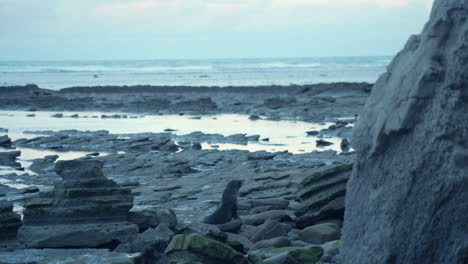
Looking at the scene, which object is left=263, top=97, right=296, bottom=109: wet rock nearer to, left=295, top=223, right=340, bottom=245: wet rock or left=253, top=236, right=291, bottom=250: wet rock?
left=295, top=223, right=340, bottom=245: wet rock

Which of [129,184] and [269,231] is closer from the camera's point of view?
[269,231]

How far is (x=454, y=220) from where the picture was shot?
4480 mm

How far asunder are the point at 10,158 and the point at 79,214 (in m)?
10.9

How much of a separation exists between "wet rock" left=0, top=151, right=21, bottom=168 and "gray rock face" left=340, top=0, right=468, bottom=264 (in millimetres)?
13243

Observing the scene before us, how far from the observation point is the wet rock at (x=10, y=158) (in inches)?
663

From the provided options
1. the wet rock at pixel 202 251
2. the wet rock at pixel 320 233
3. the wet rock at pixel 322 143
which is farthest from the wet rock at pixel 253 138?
the wet rock at pixel 202 251

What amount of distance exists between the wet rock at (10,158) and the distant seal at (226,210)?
345 inches

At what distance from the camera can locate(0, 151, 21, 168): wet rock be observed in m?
16.8

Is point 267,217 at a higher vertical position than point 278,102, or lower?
lower

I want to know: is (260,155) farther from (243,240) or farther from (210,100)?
(210,100)

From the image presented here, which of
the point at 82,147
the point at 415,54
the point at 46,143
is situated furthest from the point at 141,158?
the point at 415,54

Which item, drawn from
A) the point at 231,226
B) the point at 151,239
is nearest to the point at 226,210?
the point at 231,226

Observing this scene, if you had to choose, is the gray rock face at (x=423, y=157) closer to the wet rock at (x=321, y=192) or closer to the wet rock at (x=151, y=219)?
the wet rock at (x=151, y=219)

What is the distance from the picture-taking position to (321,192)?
28.7ft
